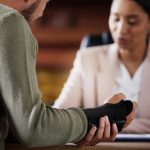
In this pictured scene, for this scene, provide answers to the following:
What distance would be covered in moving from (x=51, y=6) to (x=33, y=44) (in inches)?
181

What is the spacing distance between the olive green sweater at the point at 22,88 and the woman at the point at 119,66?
1.01 metres

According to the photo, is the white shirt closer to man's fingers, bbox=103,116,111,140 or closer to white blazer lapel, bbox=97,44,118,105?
white blazer lapel, bbox=97,44,118,105

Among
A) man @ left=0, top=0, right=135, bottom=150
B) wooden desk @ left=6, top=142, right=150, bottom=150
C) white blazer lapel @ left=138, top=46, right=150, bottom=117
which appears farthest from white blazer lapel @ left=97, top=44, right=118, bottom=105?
man @ left=0, top=0, right=135, bottom=150

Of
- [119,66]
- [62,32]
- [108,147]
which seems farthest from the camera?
[62,32]

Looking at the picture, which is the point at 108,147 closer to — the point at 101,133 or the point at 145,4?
the point at 101,133

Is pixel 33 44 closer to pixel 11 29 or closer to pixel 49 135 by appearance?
pixel 11 29

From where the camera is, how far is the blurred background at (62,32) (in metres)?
5.30

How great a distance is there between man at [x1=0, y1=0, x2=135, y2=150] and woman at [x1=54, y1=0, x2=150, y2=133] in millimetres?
987

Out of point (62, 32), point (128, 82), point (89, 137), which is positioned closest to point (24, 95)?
point (89, 137)

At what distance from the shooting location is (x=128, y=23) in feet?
6.51

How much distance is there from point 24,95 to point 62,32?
457 centimetres

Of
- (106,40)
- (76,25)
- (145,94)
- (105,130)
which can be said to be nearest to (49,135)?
(105,130)

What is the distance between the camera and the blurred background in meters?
5.30

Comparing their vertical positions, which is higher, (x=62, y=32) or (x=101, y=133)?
(x=101, y=133)
